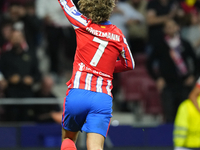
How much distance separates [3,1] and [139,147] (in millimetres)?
4286

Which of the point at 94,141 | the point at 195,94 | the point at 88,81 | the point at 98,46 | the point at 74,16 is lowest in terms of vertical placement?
the point at 195,94

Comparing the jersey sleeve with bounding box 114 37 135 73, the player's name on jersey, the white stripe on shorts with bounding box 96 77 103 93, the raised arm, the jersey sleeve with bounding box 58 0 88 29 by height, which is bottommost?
the raised arm

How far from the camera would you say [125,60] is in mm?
3654

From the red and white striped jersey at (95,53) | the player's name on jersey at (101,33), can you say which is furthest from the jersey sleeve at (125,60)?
the player's name on jersey at (101,33)

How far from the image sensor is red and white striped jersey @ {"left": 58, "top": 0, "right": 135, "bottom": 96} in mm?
3467

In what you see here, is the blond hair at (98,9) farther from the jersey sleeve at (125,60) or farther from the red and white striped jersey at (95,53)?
the jersey sleeve at (125,60)

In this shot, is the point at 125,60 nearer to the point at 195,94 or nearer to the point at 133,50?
the point at 195,94

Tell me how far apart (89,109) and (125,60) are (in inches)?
24.0

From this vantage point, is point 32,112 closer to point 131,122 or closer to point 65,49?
point 65,49

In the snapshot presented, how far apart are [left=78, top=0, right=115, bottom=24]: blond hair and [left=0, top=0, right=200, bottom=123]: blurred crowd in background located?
4072 millimetres

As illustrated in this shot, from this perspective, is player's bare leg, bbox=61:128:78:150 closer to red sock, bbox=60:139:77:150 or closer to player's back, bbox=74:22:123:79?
red sock, bbox=60:139:77:150

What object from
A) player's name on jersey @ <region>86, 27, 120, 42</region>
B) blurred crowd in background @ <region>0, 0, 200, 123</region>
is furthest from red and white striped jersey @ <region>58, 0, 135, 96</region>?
→ blurred crowd in background @ <region>0, 0, 200, 123</region>

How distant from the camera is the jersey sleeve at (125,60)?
11.8ft

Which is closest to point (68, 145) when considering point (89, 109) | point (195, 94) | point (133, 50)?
point (89, 109)
